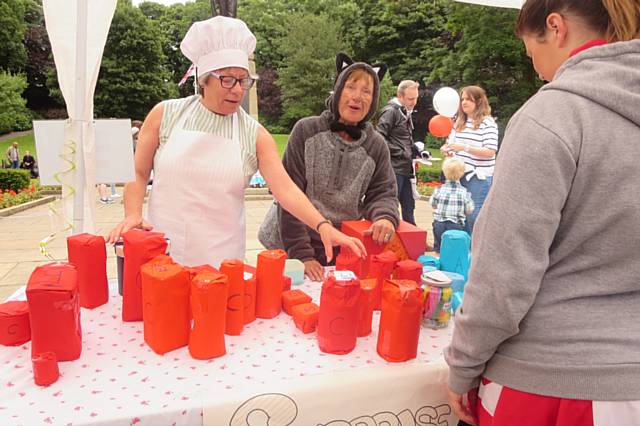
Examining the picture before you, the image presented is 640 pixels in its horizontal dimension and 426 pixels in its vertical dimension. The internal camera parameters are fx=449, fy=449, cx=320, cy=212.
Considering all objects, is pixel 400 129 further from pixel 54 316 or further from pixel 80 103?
pixel 54 316

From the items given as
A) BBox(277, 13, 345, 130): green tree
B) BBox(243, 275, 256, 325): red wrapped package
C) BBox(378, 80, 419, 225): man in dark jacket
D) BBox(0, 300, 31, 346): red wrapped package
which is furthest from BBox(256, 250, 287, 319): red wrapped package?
BBox(277, 13, 345, 130): green tree

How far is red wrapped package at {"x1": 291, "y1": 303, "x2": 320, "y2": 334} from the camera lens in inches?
52.8

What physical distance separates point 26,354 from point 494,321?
114 cm

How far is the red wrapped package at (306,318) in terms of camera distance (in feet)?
4.40

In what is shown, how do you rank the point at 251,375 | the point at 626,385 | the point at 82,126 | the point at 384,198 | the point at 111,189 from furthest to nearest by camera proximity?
the point at 111,189 < the point at 384,198 < the point at 82,126 < the point at 251,375 < the point at 626,385

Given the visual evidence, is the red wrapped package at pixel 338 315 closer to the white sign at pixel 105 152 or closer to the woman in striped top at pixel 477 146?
the white sign at pixel 105 152

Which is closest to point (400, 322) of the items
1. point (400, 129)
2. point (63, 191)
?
point (63, 191)

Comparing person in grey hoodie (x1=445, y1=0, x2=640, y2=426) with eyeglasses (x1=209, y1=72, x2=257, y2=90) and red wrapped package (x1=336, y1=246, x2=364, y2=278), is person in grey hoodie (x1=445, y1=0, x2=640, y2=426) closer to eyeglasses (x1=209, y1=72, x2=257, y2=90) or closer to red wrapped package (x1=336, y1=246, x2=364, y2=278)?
red wrapped package (x1=336, y1=246, x2=364, y2=278)

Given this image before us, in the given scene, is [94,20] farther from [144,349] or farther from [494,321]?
[494,321]

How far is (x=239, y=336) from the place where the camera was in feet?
4.29

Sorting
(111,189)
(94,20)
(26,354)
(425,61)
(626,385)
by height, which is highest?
(425,61)

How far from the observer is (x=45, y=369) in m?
1.02

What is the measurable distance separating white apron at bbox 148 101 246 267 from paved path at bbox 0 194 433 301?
1.87 meters

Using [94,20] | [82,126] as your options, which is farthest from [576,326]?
[94,20]
